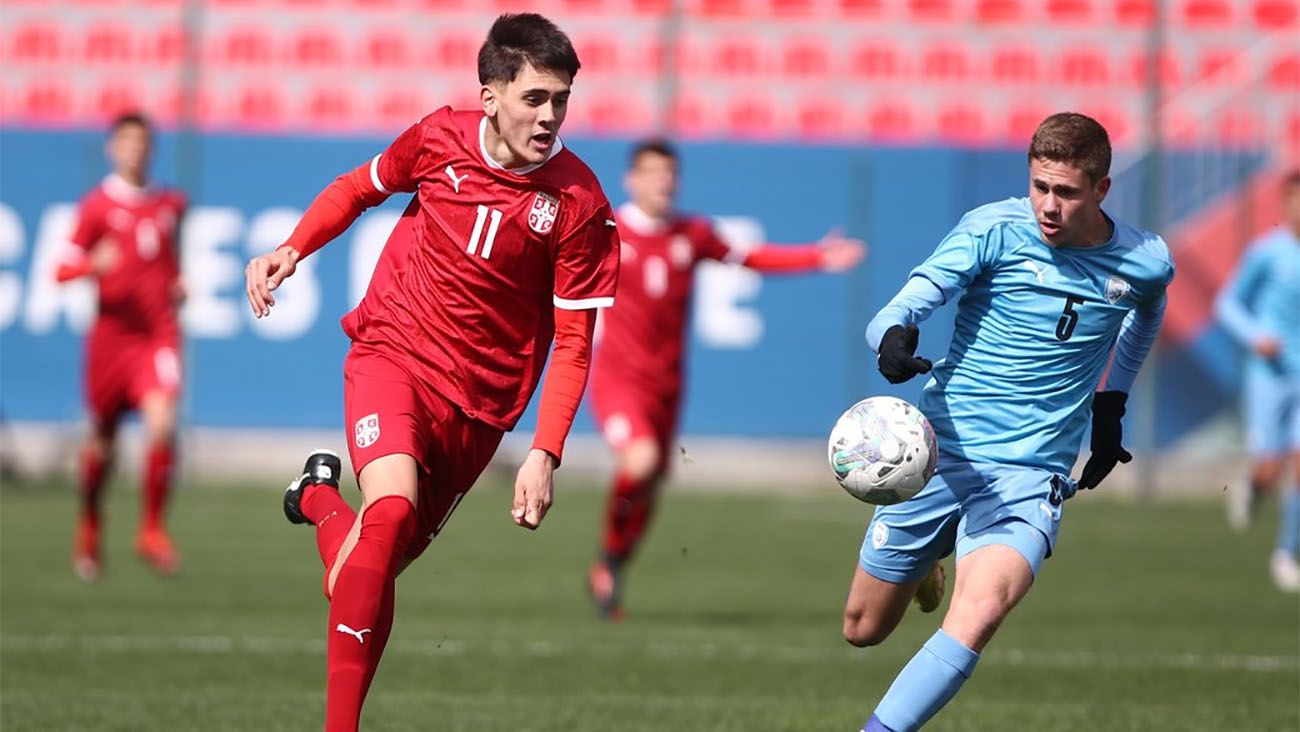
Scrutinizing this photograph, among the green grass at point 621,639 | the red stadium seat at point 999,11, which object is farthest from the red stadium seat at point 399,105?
the green grass at point 621,639

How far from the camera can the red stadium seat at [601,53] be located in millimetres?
22188

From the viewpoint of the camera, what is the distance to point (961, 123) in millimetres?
22156

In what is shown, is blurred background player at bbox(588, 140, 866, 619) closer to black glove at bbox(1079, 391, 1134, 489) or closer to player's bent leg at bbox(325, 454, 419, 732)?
black glove at bbox(1079, 391, 1134, 489)

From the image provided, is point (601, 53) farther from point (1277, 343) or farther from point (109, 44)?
point (1277, 343)

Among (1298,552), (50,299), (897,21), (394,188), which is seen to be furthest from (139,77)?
(394,188)

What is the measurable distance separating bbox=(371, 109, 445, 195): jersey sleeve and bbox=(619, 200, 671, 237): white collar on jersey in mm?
5566

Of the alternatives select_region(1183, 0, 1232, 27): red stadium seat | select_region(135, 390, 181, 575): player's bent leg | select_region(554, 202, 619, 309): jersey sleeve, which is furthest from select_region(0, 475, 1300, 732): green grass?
select_region(1183, 0, 1232, 27): red stadium seat

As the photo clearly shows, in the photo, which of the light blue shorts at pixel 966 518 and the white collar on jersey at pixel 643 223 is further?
the white collar on jersey at pixel 643 223

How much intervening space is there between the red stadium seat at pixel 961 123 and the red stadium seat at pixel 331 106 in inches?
267

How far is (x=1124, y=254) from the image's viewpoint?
20.3 ft

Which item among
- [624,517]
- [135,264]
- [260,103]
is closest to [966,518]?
[624,517]

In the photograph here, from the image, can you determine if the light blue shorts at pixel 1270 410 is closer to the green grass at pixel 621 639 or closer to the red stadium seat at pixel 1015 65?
the green grass at pixel 621 639

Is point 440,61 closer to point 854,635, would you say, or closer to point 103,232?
point 103,232

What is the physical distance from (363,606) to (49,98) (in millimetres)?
18418
